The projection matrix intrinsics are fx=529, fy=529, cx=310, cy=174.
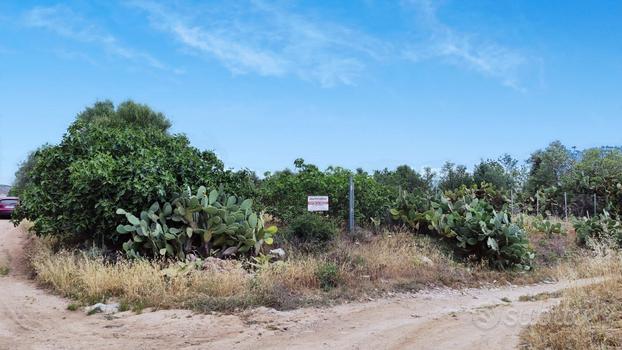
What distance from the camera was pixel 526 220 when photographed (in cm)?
1858

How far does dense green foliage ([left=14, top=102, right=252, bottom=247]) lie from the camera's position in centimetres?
1079

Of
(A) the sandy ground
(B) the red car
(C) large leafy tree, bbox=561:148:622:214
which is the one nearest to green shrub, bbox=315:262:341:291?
(A) the sandy ground

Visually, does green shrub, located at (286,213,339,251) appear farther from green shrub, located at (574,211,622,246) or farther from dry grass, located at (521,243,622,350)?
green shrub, located at (574,211,622,246)

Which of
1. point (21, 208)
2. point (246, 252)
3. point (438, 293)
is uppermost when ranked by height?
point (21, 208)

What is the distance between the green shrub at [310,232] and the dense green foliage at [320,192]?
22.8 inches

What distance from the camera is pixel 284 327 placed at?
7137 millimetres

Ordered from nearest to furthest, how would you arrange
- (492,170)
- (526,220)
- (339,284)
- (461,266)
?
(339,284) < (461,266) < (526,220) < (492,170)

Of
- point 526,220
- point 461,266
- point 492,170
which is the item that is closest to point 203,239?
point 461,266

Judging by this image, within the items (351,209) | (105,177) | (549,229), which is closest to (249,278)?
(105,177)

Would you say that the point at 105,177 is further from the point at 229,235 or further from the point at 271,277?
the point at 271,277

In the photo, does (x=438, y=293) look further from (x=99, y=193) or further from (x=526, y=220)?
(x=526, y=220)

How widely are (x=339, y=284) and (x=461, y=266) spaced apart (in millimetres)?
4090

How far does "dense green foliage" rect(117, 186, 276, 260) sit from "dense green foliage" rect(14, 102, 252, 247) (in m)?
0.51

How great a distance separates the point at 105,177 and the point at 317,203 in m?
4.71
